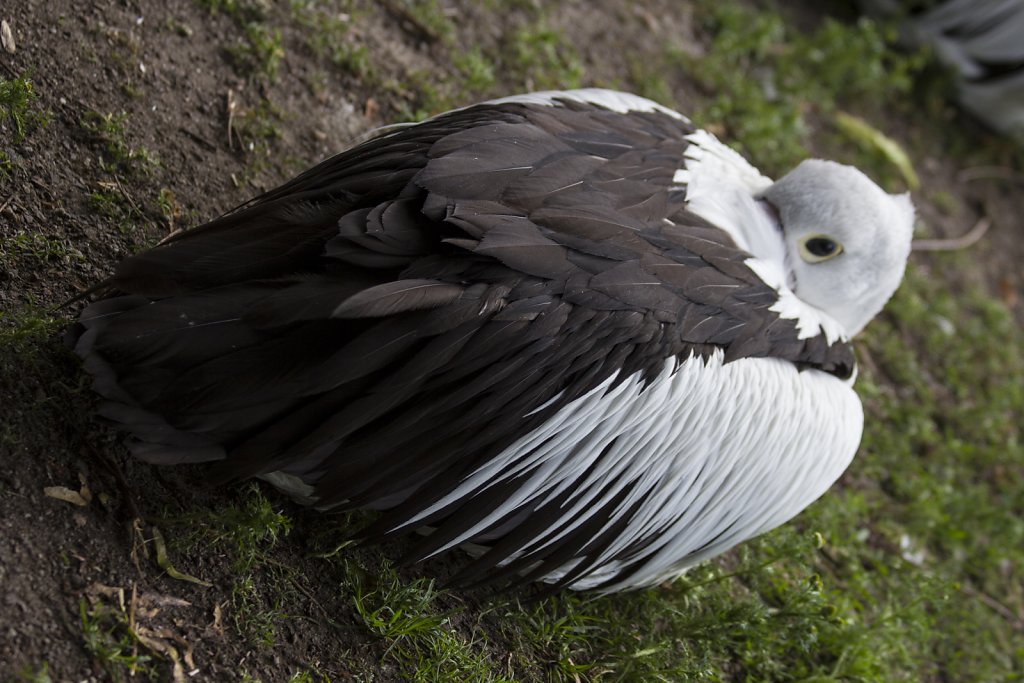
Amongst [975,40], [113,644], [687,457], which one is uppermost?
[113,644]

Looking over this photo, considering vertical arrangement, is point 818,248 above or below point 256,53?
below

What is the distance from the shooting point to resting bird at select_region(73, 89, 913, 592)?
210 cm

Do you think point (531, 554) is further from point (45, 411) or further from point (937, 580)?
point (937, 580)

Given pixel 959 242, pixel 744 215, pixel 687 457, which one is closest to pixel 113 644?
pixel 687 457

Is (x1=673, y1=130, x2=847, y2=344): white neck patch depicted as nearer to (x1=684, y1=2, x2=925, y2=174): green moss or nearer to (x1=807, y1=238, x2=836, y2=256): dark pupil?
(x1=807, y1=238, x2=836, y2=256): dark pupil

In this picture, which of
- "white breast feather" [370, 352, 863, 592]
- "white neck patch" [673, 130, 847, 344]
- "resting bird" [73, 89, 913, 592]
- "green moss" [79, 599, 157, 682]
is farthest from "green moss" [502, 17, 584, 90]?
"green moss" [79, 599, 157, 682]

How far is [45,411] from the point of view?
2252 mm

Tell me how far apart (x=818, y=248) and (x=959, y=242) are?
2.87 metres

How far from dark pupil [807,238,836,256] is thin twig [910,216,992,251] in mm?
2159

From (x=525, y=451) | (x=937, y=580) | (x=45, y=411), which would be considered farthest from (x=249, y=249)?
(x=937, y=580)

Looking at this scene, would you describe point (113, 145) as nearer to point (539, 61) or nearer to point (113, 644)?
point (113, 644)

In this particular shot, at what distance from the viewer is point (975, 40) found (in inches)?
229

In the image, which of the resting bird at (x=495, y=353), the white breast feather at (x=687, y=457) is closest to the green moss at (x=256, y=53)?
the resting bird at (x=495, y=353)

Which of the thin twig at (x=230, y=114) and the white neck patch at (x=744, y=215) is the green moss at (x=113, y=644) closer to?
the thin twig at (x=230, y=114)
